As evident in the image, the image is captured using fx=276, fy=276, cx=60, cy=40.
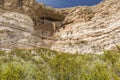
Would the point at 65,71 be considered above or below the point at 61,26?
below

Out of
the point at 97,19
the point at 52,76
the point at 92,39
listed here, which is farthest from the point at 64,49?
the point at 52,76

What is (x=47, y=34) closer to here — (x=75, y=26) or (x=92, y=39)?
(x=75, y=26)

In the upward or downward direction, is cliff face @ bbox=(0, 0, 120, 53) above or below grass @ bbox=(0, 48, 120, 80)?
above

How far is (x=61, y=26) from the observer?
2199 inches

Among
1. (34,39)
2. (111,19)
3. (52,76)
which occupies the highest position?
(111,19)

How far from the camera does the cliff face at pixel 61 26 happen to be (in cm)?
4119

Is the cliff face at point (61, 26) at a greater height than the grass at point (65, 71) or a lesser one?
greater

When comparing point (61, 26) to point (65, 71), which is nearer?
point (65, 71)

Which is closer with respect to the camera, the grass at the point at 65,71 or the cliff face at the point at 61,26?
the grass at the point at 65,71

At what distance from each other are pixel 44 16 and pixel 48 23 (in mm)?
1699

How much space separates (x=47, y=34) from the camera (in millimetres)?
51031

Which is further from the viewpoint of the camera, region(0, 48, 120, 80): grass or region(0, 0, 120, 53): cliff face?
region(0, 0, 120, 53): cliff face

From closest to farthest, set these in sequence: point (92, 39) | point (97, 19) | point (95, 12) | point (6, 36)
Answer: point (6, 36)
point (92, 39)
point (97, 19)
point (95, 12)

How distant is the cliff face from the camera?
4119cm
